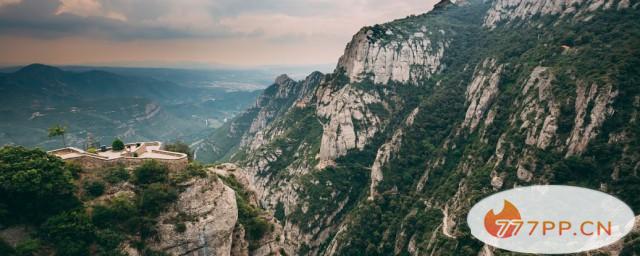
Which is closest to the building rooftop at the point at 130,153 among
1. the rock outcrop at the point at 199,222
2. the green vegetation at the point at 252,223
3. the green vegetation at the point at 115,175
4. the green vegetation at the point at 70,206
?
the green vegetation at the point at 115,175

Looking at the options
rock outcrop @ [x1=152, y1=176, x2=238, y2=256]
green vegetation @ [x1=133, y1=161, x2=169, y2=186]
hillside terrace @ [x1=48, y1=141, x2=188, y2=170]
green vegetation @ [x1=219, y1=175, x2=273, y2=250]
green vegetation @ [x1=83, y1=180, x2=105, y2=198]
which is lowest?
green vegetation @ [x1=219, y1=175, x2=273, y2=250]

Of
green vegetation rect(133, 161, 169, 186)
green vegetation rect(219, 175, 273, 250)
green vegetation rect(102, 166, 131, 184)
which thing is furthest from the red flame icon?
green vegetation rect(102, 166, 131, 184)

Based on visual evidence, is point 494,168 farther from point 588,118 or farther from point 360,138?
point 360,138

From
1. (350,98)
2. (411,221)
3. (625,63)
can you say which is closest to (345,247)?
(411,221)

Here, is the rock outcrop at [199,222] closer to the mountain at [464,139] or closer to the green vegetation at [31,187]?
the green vegetation at [31,187]

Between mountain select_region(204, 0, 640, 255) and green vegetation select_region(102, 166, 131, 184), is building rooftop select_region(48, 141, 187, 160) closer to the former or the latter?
green vegetation select_region(102, 166, 131, 184)

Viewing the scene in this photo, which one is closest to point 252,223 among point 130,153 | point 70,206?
point 130,153
